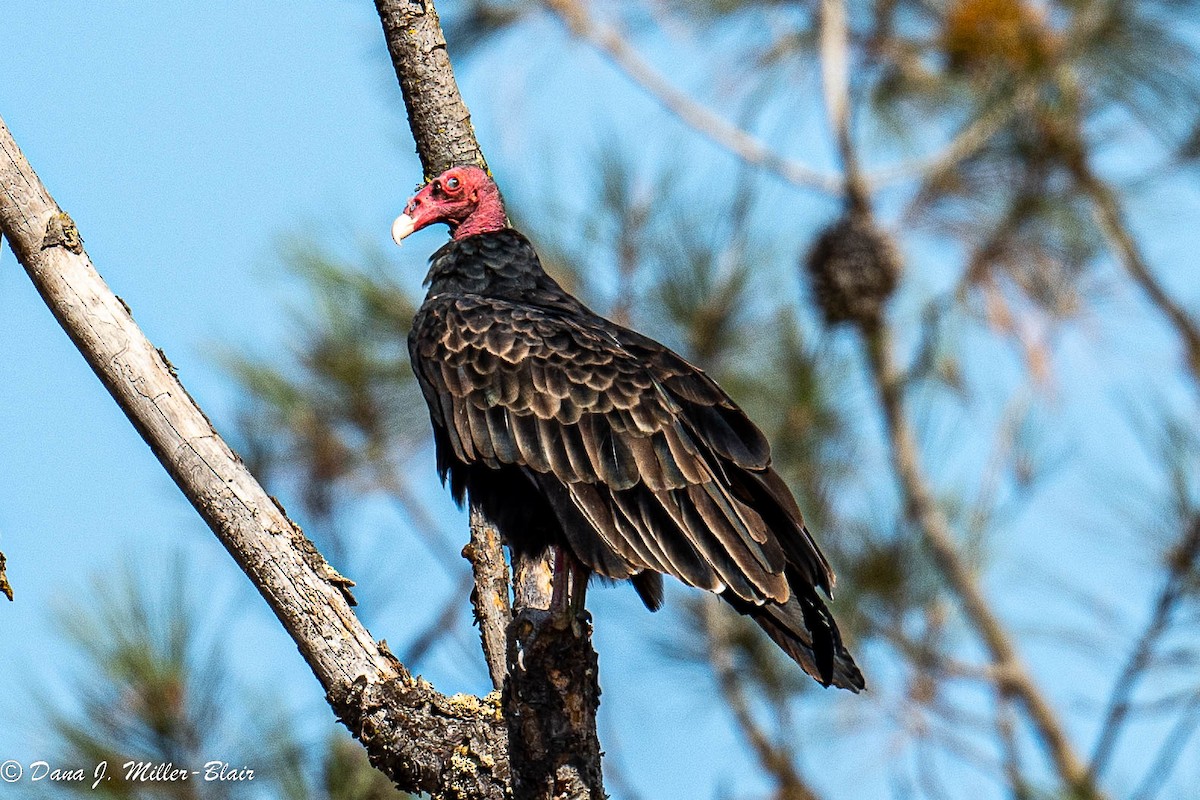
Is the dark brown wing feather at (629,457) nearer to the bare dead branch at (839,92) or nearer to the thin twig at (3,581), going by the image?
the thin twig at (3,581)

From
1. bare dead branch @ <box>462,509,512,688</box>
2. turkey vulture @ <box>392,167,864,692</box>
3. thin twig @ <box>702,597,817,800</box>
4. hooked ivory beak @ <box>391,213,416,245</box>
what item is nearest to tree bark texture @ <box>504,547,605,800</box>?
turkey vulture @ <box>392,167,864,692</box>

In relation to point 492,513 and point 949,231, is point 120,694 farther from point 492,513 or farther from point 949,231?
point 949,231

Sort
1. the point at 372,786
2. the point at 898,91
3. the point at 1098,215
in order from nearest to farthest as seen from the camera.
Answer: the point at 372,786 < the point at 1098,215 < the point at 898,91

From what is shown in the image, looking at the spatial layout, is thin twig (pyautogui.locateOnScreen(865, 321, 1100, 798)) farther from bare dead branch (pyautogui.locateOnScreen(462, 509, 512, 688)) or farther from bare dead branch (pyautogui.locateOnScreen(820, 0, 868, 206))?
bare dead branch (pyautogui.locateOnScreen(462, 509, 512, 688))

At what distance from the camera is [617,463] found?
3512 millimetres

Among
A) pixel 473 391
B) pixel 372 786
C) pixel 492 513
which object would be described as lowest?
pixel 372 786

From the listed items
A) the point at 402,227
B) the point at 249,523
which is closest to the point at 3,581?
the point at 249,523

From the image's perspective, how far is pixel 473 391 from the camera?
3.66 m

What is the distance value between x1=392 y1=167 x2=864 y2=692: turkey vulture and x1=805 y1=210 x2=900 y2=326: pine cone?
245 centimetres

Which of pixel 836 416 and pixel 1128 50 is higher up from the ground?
pixel 1128 50

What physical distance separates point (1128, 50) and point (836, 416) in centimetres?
186

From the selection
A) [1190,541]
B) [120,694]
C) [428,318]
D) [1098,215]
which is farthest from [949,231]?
[120,694]

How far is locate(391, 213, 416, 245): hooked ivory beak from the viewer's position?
4246mm

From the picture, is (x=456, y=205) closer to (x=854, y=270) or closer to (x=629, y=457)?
(x=629, y=457)
